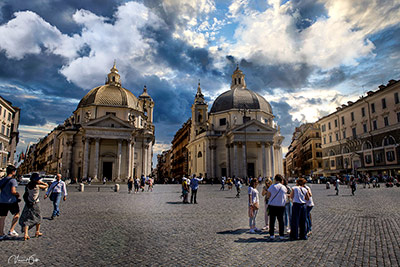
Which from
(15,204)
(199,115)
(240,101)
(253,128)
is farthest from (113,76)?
(15,204)

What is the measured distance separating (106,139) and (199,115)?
2435cm

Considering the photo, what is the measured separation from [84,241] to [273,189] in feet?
15.7

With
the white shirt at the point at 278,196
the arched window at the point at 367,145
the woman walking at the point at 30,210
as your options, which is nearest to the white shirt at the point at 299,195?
the white shirt at the point at 278,196

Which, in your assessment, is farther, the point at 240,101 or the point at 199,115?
the point at 199,115

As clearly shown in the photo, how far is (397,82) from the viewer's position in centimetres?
3850

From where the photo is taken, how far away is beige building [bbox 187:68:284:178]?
49219 mm

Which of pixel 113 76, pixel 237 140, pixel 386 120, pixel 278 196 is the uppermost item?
pixel 113 76

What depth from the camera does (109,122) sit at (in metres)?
44.9

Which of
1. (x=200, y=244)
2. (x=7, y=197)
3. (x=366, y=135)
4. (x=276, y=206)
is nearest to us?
(x=200, y=244)

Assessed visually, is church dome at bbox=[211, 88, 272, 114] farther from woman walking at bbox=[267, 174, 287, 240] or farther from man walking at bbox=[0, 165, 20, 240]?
A: man walking at bbox=[0, 165, 20, 240]

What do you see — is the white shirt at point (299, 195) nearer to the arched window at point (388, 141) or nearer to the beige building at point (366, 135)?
the beige building at point (366, 135)

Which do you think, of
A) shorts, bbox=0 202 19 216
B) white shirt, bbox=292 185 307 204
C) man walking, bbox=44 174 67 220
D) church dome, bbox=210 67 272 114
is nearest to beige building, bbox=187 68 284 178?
church dome, bbox=210 67 272 114

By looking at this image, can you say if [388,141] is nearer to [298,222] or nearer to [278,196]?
[298,222]

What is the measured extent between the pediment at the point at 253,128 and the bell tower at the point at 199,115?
1406 cm
